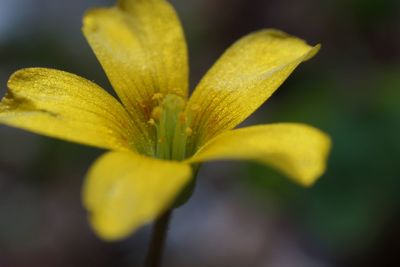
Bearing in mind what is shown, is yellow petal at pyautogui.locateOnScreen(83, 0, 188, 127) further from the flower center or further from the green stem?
the green stem

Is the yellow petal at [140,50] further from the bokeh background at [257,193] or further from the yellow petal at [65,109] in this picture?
the bokeh background at [257,193]

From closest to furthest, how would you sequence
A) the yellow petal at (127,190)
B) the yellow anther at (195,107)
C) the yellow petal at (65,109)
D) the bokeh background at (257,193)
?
the yellow petal at (127,190) → the yellow petal at (65,109) → the yellow anther at (195,107) → the bokeh background at (257,193)

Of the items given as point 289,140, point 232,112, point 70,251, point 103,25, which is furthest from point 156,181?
point 70,251

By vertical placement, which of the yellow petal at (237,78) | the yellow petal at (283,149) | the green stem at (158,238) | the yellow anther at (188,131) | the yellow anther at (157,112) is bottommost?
the green stem at (158,238)

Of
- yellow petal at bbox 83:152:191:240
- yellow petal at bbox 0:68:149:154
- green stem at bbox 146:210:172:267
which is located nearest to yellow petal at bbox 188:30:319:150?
yellow petal at bbox 0:68:149:154

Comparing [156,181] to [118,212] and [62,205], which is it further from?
[62,205]

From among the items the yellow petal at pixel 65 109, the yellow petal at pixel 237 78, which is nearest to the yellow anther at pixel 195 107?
the yellow petal at pixel 237 78

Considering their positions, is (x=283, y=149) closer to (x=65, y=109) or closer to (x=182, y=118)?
(x=182, y=118)
